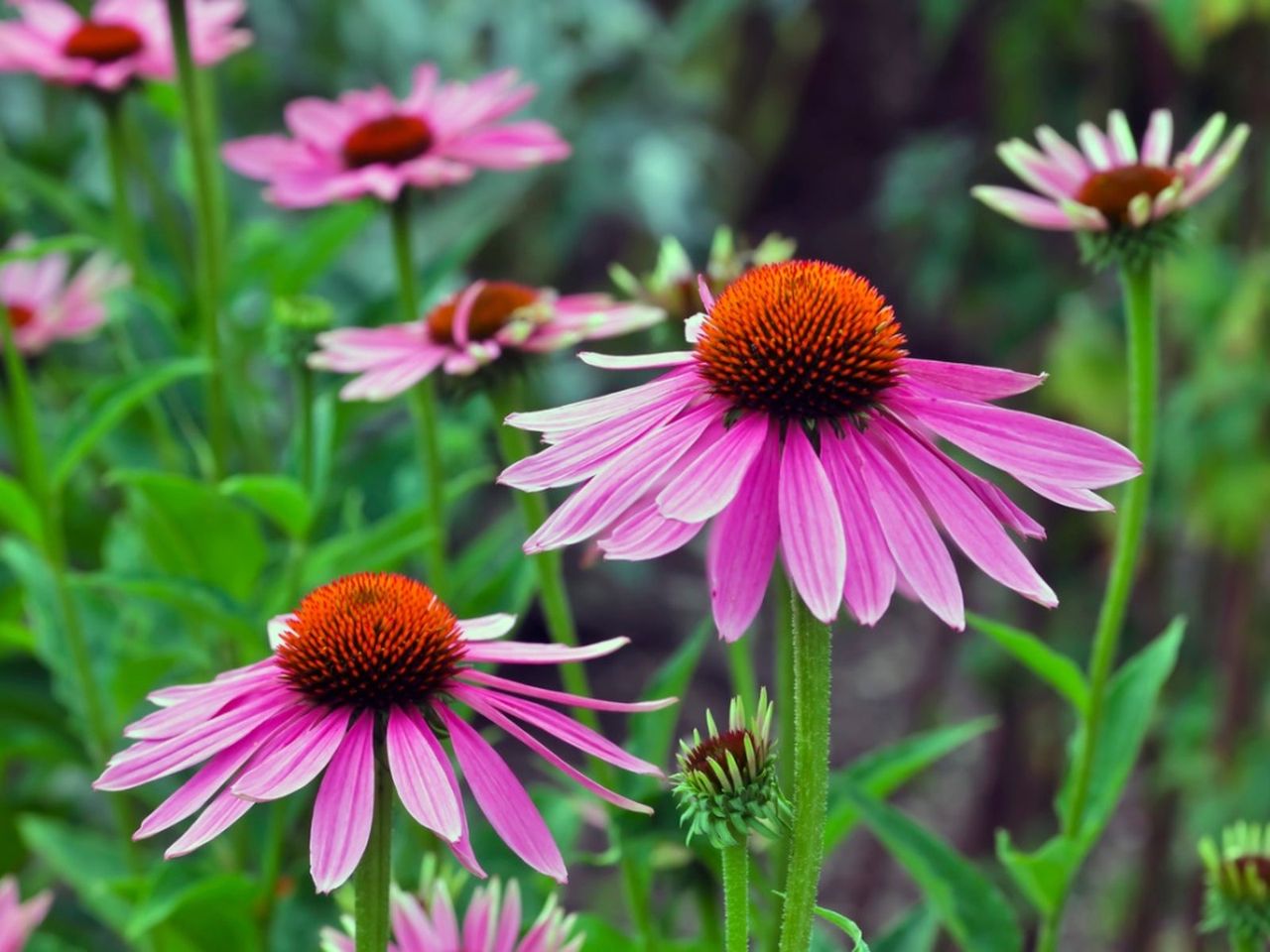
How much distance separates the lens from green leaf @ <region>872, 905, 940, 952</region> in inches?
27.8

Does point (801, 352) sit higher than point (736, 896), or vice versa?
point (801, 352)

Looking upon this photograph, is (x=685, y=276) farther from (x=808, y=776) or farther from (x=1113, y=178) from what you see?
A: (x=808, y=776)

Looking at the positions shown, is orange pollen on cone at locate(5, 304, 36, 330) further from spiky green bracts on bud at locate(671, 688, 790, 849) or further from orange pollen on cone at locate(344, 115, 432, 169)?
spiky green bracts on bud at locate(671, 688, 790, 849)

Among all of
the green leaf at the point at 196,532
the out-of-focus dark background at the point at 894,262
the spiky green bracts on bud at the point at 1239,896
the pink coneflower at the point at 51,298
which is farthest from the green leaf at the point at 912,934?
the pink coneflower at the point at 51,298

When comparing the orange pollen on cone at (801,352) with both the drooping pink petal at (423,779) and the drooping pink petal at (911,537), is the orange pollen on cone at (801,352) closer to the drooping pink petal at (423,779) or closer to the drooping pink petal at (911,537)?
the drooping pink petal at (911,537)

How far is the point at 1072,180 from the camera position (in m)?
0.71

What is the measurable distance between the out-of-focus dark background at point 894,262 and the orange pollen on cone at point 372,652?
1.08ft

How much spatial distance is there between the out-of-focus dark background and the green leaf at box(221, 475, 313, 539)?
0.05 m

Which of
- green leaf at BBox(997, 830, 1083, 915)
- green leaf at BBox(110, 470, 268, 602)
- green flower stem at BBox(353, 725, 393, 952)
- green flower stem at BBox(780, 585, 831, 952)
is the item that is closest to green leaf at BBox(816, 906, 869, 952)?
green flower stem at BBox(780, 585, 831, 952)

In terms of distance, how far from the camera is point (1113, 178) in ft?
2.24

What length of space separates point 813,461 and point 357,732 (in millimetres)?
154

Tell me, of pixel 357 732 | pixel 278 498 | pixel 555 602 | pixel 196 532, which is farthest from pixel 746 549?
pixel 196 532

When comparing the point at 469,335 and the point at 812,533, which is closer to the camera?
the point at 812,533

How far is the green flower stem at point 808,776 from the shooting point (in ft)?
1.39
